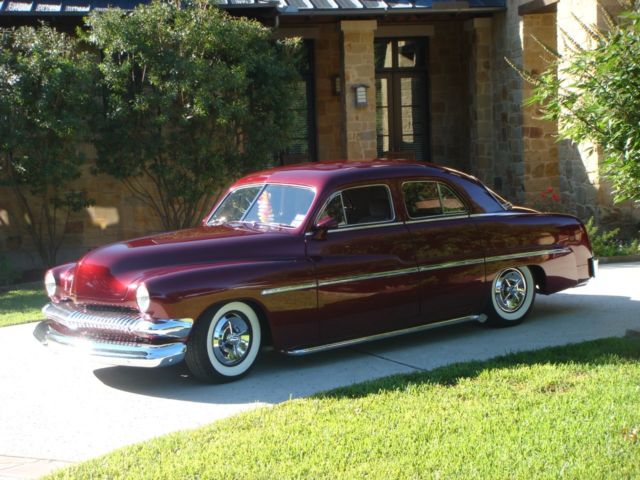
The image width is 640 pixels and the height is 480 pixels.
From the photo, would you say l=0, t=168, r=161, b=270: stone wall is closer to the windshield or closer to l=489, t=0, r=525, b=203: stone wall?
l=489, t=0, r=525, b=203: stone wall

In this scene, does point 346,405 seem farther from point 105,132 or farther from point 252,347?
point 105,132

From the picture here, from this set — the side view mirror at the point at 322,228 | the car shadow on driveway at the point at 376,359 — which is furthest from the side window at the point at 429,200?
the car shadow on driveway at the point at 376,359

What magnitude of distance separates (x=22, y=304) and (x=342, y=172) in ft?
17.0

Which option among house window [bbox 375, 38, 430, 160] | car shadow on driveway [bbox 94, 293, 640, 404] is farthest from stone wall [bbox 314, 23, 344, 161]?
car shadow on driveway [bbox 94, 293, 640, 404]

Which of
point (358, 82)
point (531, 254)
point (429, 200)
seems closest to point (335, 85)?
point (358, 82)

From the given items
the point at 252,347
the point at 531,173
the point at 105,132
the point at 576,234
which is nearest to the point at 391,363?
the point at 252,347

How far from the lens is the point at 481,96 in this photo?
686 inches

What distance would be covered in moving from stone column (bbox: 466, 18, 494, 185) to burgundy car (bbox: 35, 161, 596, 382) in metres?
8.65

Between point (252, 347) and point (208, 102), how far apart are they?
6.42 meters

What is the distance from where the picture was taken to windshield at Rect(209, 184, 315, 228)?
773 cm

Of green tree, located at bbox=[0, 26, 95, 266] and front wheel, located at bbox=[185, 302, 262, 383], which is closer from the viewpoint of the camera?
front wheel, located at bbox=[185, 302, 262, 383]

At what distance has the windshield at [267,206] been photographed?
773 centimetres

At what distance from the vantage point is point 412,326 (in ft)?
26.2

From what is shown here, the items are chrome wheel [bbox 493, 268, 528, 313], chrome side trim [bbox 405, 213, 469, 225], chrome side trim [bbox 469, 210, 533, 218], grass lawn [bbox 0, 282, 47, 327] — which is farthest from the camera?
grass lawn [bbox 0, 282, 47, 327]
